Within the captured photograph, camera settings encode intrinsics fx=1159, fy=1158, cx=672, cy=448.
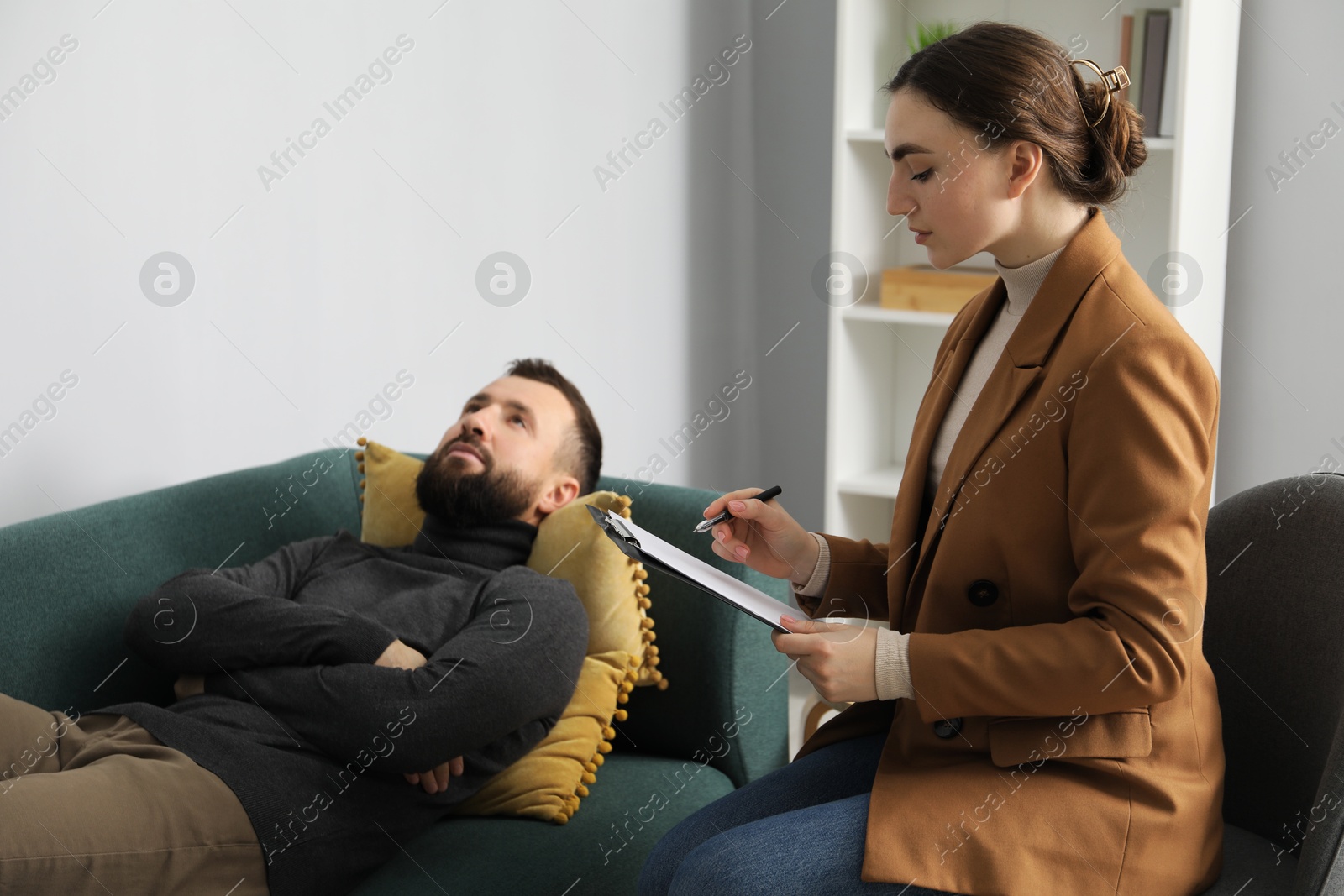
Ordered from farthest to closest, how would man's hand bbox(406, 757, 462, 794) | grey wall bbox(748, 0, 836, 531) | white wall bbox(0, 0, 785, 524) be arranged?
grey wall bbox(748, 0, 836, 531), white wall bbox(0, 0, 785, 524), man's hand bbox(406, 757, 462, 794)

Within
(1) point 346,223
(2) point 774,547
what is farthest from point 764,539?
(1) point 346,223

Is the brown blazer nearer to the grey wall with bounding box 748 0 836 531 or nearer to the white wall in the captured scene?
the white wall

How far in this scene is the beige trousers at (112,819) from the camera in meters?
1.32

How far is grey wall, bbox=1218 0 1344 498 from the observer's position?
251cm

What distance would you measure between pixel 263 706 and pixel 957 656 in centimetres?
97

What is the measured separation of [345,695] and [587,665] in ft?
1.33

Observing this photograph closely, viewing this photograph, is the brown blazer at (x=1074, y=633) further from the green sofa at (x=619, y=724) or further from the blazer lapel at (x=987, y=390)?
the green sofa at (x=619, y=724)

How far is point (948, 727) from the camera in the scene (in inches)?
49.2

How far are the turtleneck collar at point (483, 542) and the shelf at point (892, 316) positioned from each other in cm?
119

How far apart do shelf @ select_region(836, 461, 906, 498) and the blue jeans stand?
1453 mm

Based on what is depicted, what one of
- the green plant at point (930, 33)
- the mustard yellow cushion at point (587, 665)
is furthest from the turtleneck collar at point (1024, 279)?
the green plant at point (930, 33)

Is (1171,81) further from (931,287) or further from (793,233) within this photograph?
(793,233)

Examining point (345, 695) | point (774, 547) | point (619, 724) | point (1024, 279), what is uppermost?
point (1024, 279)

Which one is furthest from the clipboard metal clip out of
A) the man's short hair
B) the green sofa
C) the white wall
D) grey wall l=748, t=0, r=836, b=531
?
grey wall l=748, t=0, r=836, b=531
